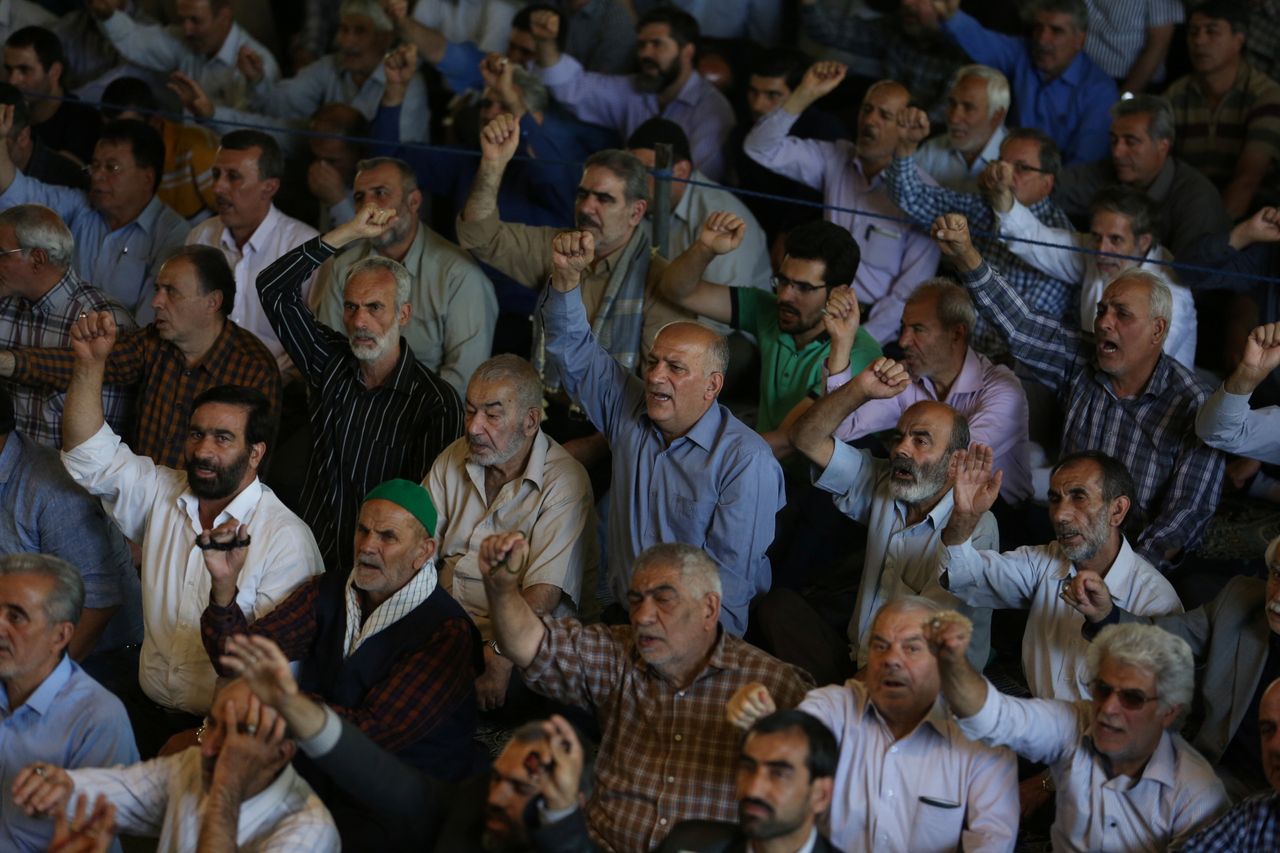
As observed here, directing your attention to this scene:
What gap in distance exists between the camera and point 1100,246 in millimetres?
5449

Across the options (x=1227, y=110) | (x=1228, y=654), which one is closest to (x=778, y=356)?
(x=1228, y=654)

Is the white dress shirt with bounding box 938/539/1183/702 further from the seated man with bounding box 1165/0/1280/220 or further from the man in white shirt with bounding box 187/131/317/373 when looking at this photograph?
the man in white shirt with bounding box 187/131/317/373

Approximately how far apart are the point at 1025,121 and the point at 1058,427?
65.9 inches

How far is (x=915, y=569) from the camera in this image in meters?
4.61

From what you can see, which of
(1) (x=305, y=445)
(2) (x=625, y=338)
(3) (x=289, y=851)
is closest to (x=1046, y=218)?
(2) (x=625, y=338)

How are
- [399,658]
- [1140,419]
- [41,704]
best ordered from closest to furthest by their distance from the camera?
[41,704] → [399,658] → [1140,419]

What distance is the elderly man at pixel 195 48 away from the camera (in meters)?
7.39

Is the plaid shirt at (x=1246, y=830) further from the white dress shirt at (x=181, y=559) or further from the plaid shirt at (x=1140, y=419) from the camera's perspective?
the white dress shirt at (x=181, y=559)

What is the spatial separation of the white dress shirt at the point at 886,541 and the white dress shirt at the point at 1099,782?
73 centimetres

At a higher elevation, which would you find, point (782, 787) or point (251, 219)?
point (251, 219)

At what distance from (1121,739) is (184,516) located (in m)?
2.40

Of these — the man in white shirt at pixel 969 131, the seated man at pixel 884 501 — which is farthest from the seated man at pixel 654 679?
the man in white shirt at pixel 969 131

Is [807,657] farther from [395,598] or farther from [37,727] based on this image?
[37,727]

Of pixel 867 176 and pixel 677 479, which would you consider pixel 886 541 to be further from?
pixel 867 176
